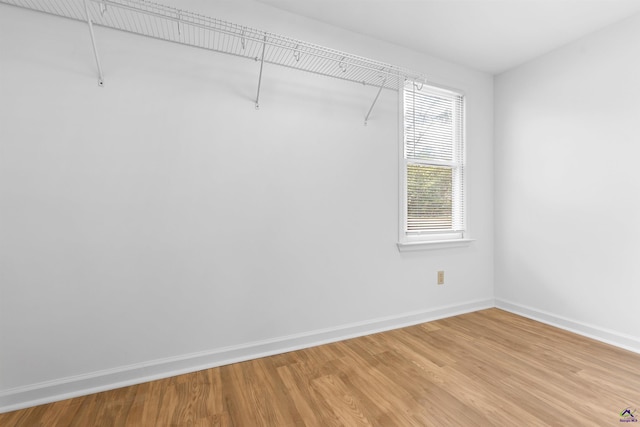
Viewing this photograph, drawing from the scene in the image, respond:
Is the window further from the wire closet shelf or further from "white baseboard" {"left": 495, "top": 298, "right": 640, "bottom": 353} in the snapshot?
"white baseboard" {"left": 495, "top": 298, "right": 640, "bottom": 353}

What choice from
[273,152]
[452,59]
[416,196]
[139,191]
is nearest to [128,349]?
[139,191]

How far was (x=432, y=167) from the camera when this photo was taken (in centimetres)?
247

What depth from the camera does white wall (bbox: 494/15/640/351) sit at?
1898 millimetres

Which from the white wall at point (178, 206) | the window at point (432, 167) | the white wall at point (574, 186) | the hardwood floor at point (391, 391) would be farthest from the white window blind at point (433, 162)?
the hardwood floor at point (391, 391)

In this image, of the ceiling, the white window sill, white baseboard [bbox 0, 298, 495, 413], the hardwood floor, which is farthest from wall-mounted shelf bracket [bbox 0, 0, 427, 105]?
the hardwood floor

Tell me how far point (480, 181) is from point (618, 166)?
3.04 ft

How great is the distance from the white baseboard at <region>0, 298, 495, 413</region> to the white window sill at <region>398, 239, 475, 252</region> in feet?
1.83

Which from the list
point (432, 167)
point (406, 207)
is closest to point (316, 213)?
point (406, 207)

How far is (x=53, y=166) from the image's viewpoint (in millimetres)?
1369

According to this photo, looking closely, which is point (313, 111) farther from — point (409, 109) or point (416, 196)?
point (416, 196)

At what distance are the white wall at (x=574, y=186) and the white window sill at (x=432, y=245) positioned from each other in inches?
19.9

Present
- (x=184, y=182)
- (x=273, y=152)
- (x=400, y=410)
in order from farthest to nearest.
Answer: (x=273, y=152) < (x=184, y=182) < (x=400, y=410)

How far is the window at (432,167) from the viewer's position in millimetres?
2330

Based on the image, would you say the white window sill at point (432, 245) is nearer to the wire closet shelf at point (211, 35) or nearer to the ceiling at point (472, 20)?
the wire closet shelf at point (211, 35)
